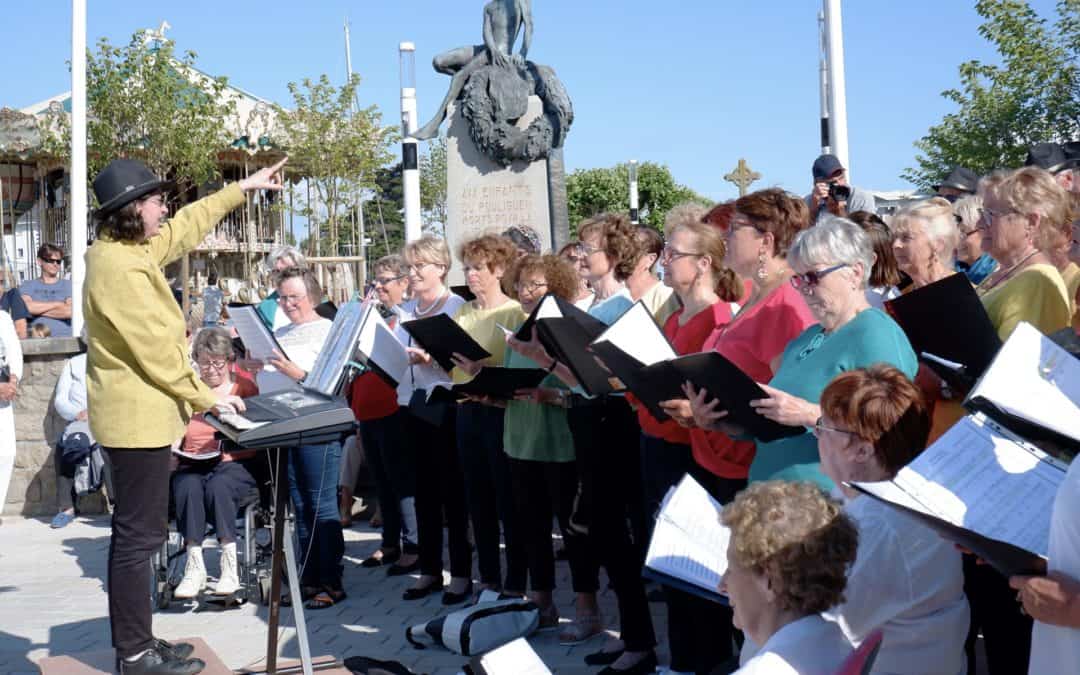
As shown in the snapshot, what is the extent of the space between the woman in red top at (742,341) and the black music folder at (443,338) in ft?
4.17

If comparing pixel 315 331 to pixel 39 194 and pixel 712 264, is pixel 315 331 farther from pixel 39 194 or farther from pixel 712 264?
pixel 39 194

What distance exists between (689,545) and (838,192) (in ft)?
15.1

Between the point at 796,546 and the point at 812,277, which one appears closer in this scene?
the point at 796,546

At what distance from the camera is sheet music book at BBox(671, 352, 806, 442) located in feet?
11.2

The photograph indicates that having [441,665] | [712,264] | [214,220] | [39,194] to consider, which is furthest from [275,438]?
[39,194]

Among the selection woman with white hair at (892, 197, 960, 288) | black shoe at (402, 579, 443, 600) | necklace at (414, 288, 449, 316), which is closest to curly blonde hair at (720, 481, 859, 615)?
woman with white hair at (892, 197, 960, 288)

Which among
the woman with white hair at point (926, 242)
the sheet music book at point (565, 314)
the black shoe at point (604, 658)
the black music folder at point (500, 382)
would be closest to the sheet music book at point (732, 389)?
the sheet music book at point (565, 314)

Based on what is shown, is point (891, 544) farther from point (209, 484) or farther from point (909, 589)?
point (209, 484)

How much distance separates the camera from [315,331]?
253 inches

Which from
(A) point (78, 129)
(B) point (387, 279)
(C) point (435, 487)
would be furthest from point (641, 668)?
(A) point (78, 129)

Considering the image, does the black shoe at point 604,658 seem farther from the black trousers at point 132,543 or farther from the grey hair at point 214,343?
the grey hair at point 214,343

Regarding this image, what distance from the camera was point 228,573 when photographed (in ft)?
21.2

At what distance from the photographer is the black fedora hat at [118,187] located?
15.1 feet

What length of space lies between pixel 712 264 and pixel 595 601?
185 cm
